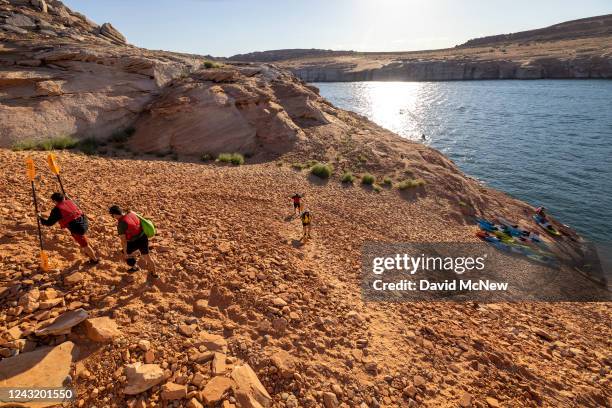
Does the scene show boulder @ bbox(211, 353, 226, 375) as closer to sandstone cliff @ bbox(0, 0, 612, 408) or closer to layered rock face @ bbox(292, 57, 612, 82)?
sandstone cliff @ bbox(0, 0, 612, 408)

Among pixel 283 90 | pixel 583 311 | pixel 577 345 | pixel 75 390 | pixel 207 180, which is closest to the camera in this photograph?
pixel 75 390

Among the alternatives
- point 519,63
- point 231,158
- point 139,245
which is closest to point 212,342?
point 139,245

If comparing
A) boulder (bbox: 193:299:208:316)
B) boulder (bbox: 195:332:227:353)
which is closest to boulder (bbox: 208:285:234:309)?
boulder (bbox: 193:299:208:316)

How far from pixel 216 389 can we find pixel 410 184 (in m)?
16.4

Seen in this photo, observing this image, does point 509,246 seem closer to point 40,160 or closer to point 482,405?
point 482,405

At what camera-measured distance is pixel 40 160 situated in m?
13.0

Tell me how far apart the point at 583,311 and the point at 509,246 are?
4575mm

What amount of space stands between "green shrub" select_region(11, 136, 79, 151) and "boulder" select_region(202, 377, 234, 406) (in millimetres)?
15006

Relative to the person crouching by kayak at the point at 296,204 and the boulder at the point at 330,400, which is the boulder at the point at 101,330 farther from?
the person crouching by kayak at the point at 296,204

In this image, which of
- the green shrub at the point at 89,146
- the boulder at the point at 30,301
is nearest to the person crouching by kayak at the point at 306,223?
the boulder at the point at 30,301

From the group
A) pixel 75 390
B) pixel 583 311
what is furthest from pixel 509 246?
pixel 75 390

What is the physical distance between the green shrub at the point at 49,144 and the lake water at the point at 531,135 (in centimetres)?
3007

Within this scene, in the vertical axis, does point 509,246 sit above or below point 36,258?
below

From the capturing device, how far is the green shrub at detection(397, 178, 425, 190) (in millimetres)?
19089
